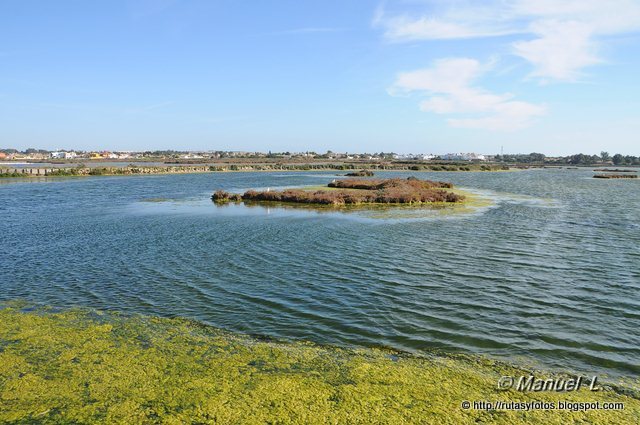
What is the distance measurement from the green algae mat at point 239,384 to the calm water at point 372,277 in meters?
1.25

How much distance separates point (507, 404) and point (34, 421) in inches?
347

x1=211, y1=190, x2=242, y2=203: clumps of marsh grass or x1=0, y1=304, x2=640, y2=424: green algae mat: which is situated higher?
x1=211, y1=190, x2=242, y2=203: clumps of marsh grass

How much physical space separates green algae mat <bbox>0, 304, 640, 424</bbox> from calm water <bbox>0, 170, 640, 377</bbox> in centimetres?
125

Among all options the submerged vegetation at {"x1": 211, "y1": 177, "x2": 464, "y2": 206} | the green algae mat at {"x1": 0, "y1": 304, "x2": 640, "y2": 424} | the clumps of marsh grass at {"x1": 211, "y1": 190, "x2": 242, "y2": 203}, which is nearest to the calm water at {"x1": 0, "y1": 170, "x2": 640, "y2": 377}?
the green algae mat at {"x1": 0, "y1": 304, "x2": 640, "y2": 424}

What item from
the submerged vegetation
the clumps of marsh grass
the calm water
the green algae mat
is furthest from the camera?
the clumps of marsh grass

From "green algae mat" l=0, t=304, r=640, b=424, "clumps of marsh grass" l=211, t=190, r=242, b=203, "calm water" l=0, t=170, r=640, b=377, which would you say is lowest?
"green algae mat" l=0, t=304, r=640, b=424

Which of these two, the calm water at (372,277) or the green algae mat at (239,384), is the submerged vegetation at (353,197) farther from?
the green algae mat at (239,384)

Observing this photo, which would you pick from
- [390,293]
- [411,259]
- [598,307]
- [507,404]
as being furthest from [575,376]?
[411,259]

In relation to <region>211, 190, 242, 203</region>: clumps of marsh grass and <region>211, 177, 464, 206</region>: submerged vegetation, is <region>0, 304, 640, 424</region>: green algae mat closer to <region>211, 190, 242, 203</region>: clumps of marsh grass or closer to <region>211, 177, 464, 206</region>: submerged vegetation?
<region>211, 177, 464, 206</region>: submerged vegetation

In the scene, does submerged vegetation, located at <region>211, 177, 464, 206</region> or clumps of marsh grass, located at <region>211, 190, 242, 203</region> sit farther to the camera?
clumps of marsh grass, located at <region>211, 190, 242, 203</region>

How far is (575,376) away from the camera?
1009 cm

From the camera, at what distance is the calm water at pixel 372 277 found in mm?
12445

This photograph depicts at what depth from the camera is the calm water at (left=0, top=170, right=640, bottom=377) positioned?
12.4 meters

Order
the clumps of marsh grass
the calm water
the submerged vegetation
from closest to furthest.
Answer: the calm water < the submerged vegetation < the clumps of marsh grass
